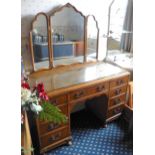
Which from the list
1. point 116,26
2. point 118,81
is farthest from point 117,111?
point 116,26

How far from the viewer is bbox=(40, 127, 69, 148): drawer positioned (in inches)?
69.3

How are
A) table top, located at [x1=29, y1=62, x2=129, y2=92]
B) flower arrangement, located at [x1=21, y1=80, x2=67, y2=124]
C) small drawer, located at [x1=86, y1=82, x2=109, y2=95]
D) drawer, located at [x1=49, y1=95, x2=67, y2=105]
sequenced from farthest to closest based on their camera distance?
small drawer, located at [x1=86, y1=82, x2=109, y2=95] < table top, located at [x1=29, y1=62, x2=129, y2=92] < drawer, located at [x1=49, y1=95, x2=67, y2=105] < flower arrangement, located at [x1=21, y1=80, x2=67, y2=124]

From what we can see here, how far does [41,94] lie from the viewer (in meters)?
1.02

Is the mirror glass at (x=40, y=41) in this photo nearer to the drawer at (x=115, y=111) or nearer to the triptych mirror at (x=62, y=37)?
the triptych mirror at (x=62, y=37)

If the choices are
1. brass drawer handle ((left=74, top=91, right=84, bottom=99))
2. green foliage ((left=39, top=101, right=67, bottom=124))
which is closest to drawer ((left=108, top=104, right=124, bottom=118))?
brass drawer handle ((left=74, top=91, right=84, bottom=99))

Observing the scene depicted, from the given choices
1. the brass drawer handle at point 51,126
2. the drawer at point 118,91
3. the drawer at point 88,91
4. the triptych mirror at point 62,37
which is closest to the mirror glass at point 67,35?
the triptych mirror at point 62,37

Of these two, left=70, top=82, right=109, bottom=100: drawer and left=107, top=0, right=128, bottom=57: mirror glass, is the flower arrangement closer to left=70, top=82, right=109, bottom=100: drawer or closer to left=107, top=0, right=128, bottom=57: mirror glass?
left=70, top=82, right=109, bottom=100: drawer

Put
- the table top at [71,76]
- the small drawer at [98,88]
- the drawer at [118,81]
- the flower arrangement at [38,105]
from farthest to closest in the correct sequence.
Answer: the drawer at [118,81] < the small drawer at [98,88] < the table top at [71,76] < the flower arrangement at [38,105]

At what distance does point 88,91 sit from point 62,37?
0.69 metres

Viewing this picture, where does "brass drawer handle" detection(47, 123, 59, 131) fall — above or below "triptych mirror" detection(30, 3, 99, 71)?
below

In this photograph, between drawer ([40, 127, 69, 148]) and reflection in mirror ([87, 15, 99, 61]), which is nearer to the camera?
drawer ([40, 127, 69, 148])

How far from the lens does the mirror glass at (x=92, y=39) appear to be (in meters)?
2.13

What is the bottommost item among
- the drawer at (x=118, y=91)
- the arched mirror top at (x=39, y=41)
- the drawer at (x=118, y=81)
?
the drawer at (x=118, y=91)
